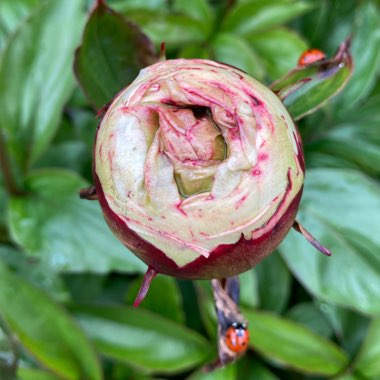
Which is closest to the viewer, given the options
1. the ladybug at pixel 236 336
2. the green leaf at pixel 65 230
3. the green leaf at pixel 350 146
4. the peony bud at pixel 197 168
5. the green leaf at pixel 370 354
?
the peony bud at pixel 197 168

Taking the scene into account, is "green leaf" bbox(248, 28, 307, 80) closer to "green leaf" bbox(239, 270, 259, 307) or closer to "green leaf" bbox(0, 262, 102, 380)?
"green leaf" bbox(239, 270, 259, 307)

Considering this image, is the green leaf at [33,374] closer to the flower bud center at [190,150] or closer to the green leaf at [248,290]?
the green leaf at [248,290]

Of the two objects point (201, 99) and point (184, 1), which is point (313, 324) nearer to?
point (184, 1)

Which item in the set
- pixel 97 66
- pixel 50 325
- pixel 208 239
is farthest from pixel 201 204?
pixel 50 325

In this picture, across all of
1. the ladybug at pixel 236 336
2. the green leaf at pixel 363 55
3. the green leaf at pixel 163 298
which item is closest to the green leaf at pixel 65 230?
the green leaf at pixel 163 298

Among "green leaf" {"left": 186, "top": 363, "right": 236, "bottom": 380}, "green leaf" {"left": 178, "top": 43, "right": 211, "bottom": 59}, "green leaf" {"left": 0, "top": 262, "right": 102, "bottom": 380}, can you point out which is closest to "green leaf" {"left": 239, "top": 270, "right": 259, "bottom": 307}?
"green leaf" {"left": 186, "top": 363, "right": 236, "bottom": 380}

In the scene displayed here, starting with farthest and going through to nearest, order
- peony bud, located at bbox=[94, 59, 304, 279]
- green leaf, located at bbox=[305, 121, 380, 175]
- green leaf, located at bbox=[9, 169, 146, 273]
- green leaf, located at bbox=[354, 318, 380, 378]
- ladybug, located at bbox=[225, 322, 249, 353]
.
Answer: green leaf, located at bbox=[305, 121, 380, 175]
green leaf, located at bbox=[354, 318, 380, 378]
green leaf, located at bbox=[9, 169, 146, 273]
ladybug, located at bbox=[225, 322, 249, 353]
peony bud, located at bbox=[94, 59, 304, 279]

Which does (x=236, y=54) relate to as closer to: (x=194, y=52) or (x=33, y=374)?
(x=194, y=52)
